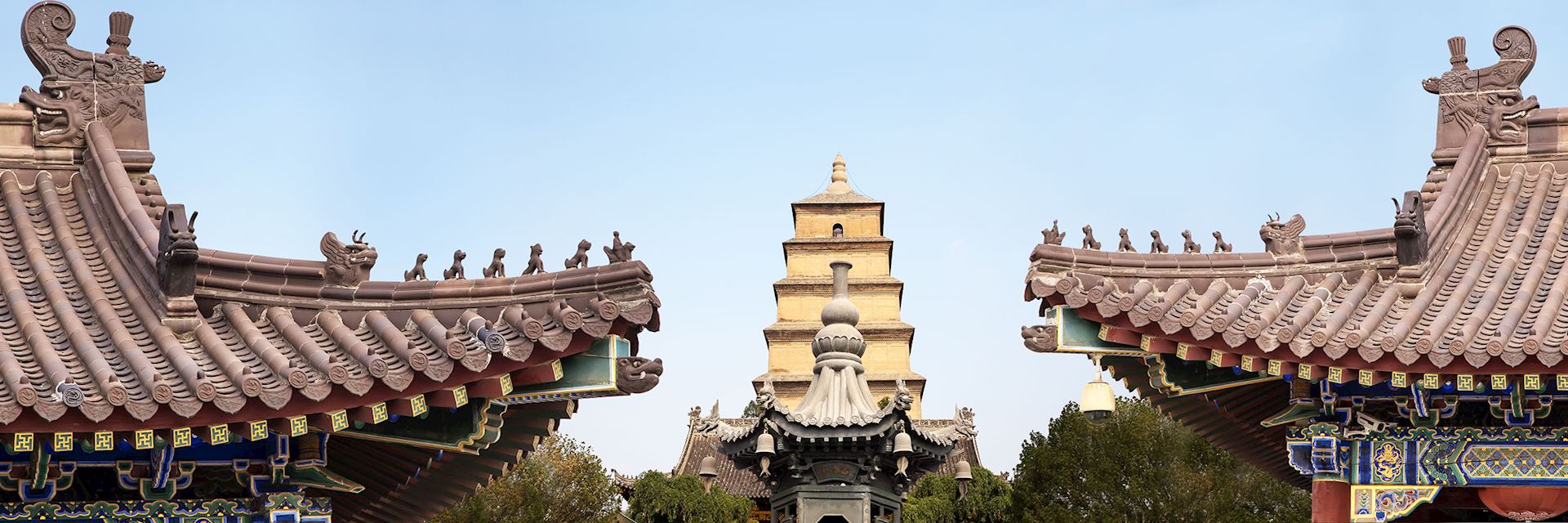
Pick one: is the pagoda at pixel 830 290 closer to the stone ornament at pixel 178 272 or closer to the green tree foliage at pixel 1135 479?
the green tree foliage at pixel 1135 479

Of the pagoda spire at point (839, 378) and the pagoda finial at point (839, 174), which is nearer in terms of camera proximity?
the pagoda spire at point (839, 378)

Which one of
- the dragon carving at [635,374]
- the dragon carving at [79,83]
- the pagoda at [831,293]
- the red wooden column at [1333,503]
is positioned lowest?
the red wooden column at [1333,503]

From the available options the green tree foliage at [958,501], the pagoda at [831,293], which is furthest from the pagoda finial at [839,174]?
the green tree foliage at [958,501]

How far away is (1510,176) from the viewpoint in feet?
41.7

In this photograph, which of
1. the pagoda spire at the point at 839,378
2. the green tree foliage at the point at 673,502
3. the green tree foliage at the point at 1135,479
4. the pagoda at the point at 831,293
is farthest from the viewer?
the pagoda at the point at 831,293

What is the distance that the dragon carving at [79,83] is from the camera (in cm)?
1187

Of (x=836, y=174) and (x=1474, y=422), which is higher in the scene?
(x=836, y=174)

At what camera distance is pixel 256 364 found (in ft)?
32.1

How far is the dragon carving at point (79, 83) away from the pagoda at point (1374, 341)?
218 inches

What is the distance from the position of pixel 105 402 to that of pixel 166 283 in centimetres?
123

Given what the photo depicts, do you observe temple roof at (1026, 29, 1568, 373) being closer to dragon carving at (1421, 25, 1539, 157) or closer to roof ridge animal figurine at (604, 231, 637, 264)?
dragon carving at (1421, 25, 1539, 157)

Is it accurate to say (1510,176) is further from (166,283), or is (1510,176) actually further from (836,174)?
(836,174)

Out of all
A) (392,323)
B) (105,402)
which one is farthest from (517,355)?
(105,402)

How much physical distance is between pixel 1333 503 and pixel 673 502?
1369 inches
